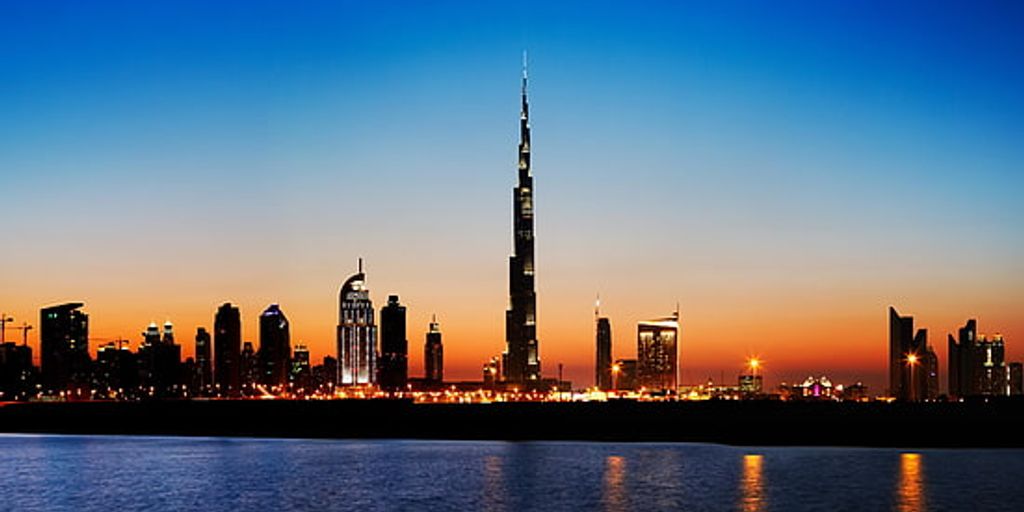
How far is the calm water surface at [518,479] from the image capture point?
8531 cm

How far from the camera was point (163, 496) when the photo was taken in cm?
9319

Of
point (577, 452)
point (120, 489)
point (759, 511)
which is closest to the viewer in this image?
point (759, 511)

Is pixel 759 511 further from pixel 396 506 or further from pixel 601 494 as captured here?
pixel 396 506

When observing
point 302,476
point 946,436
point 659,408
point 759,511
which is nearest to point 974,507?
point 759,511

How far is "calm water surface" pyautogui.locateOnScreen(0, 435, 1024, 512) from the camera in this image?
85.3 meters

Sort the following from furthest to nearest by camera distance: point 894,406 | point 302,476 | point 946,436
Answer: point 894,406, point 946,436, point 302,476

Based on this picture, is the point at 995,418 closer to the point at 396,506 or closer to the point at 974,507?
the point at 974,507

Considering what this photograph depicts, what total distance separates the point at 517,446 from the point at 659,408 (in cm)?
3756

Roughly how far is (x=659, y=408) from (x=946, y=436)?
1960 inches

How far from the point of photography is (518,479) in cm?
10438

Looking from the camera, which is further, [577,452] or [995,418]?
[995,418]

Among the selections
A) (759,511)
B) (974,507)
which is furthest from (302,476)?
(974,507)

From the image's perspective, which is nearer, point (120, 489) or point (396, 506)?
point (396, 506)

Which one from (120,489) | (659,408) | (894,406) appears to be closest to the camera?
(120,489)
